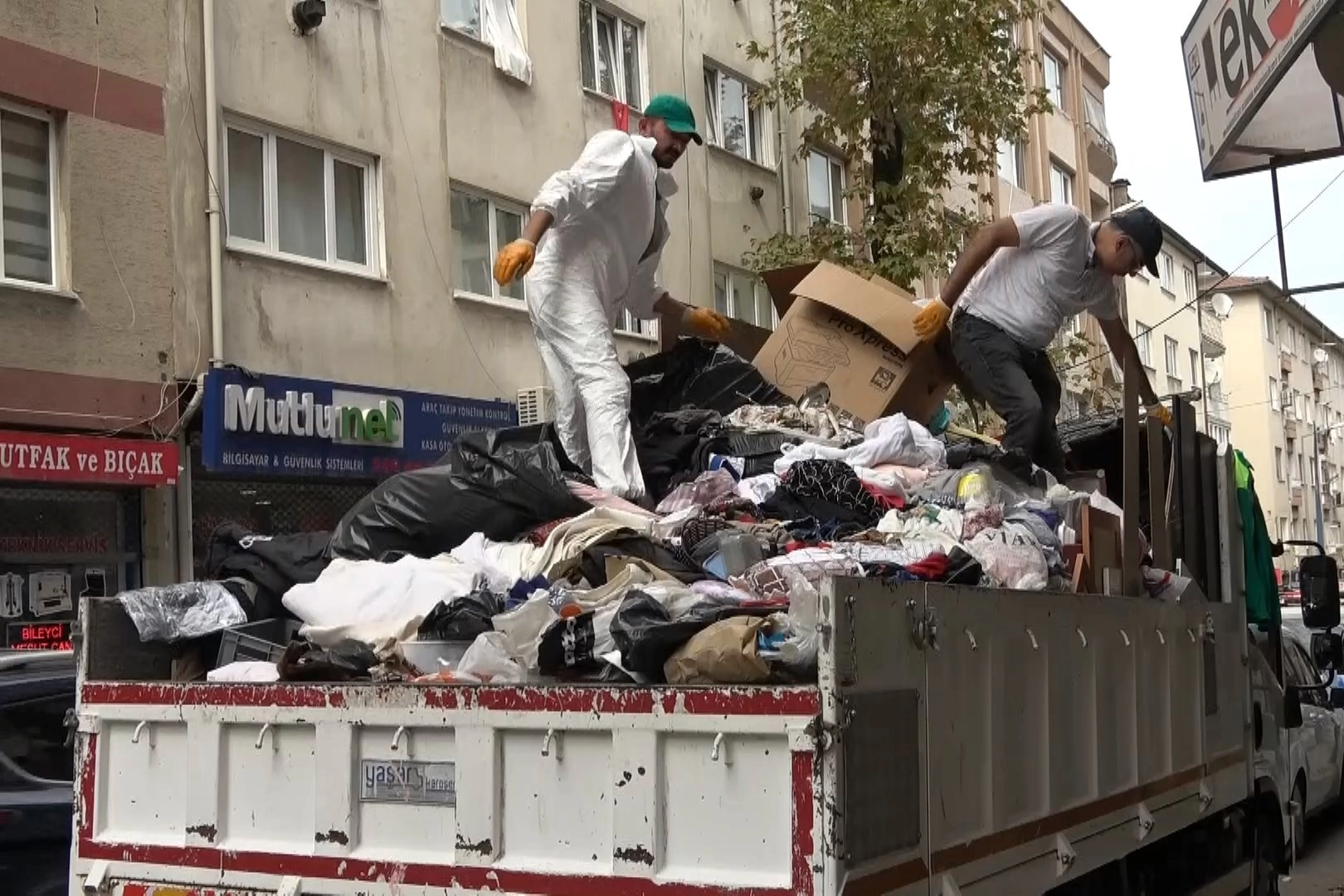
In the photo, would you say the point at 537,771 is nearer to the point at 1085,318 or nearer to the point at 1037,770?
the point at 1037,770

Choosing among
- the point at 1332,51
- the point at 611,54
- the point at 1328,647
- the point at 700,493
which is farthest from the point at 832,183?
the point at 700,493

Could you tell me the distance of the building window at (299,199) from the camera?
505 inches

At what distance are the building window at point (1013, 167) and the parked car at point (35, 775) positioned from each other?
2505 cm

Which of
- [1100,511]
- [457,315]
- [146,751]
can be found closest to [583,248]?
[1100,511]

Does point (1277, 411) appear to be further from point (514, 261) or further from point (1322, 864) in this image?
point (514, 261)

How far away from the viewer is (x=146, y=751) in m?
3.90

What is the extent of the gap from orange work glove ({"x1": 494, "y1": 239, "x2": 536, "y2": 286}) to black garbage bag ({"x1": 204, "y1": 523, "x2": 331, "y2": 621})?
1.07m

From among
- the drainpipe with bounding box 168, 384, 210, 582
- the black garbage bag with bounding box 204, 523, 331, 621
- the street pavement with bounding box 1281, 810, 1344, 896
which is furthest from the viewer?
the drainpipe with bounding box 168, 384, 210, 582

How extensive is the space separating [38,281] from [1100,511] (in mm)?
8598

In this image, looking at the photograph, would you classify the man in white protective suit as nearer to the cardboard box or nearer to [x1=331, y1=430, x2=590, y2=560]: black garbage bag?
[x1=331, y1=430, x2=590, y2=560]: black garbage bag

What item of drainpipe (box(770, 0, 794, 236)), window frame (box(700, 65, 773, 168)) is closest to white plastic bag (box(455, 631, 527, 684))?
window frame (box(700, 65, 773, 168))

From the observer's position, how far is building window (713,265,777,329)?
19281 mm

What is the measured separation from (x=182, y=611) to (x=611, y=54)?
14312 mm

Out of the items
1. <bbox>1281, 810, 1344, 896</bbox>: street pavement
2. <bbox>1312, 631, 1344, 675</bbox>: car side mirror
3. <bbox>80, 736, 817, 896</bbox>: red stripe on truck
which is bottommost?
<bbox>1281, 810, 1344, 896</bbox>: street pavement
